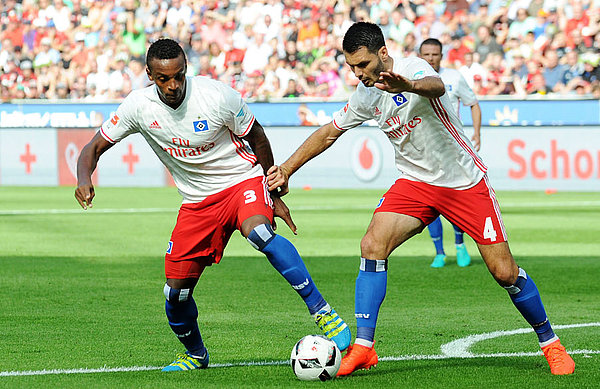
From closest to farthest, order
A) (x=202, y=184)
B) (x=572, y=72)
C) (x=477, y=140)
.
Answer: (x=202, y=184) → (x=477, y=140) → (x=572, y=72)

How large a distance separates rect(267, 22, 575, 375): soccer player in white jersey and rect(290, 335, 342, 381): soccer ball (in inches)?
4.2

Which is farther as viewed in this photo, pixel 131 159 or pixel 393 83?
pixel 131 159

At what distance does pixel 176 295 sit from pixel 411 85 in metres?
1.98

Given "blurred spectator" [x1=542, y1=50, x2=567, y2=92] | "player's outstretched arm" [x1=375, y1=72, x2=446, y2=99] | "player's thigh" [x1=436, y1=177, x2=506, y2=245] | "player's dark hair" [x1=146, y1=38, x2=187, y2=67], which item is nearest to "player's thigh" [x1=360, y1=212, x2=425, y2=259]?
"player's thigh" [x1=436, y1=177, x2=506, y2=245]

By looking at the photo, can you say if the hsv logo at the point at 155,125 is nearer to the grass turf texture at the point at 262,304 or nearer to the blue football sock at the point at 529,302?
the grass turf texture at the point at 262,304

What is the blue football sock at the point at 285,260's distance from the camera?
6.26 meters

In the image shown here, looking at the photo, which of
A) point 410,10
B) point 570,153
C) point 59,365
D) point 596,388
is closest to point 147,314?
point 59,365

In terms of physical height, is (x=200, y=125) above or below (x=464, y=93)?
above

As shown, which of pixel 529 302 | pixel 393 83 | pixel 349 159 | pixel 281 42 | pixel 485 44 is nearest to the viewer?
pixel 393 83

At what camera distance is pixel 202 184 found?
6668 millimetres

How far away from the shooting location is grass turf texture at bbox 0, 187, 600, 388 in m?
6.30

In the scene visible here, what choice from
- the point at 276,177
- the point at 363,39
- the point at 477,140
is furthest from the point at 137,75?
the point at 363,39

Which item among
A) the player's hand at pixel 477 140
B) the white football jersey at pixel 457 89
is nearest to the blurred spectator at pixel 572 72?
the player's hand at pixel 477 140

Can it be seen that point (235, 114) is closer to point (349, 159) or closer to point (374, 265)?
point (374, 265)
